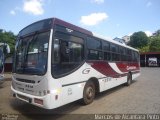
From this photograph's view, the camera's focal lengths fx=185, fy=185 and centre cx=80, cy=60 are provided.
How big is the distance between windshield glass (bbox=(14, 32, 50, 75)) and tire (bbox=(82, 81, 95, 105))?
2.33m

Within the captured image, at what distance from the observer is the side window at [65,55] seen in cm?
565

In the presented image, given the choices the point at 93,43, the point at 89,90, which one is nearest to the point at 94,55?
the point at 93,43

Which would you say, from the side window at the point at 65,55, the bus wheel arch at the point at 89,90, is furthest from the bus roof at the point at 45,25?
the bus wheel arch at the point at 89,90

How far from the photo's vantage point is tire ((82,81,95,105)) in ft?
23.8

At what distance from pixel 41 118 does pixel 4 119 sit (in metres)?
1.15

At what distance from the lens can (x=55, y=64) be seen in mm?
5621

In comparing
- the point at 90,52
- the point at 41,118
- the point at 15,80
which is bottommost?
the point at 41,118

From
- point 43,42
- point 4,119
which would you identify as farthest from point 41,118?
point 43,42

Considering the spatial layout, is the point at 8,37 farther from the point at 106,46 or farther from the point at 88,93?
the point at 88,93

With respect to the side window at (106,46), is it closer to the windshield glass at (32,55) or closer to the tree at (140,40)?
the windshield glass at (32,55)

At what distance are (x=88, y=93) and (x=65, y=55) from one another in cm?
224

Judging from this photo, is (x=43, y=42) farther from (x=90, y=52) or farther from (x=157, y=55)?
(x=157, y=55)

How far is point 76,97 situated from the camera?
6.55 m

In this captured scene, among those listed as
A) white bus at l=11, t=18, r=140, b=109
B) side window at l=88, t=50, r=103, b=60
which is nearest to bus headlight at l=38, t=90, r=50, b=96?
white bus at l=11, t=18, r=140, b=109
